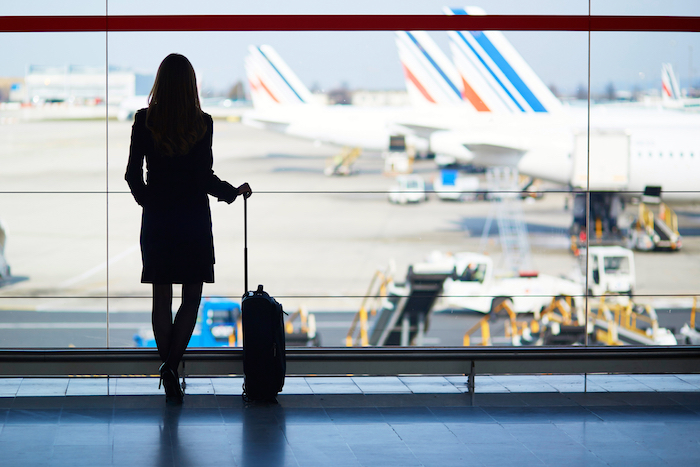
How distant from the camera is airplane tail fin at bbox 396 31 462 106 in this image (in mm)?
44125

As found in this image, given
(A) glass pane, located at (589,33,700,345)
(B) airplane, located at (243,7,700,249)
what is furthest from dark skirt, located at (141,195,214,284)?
(B) airplane, located at (243,7,700,249)

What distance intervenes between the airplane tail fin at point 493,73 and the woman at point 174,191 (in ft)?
128

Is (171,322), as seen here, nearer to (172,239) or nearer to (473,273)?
(172,239)

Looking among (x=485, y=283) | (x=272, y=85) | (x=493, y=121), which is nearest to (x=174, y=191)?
(x=272, y=85)

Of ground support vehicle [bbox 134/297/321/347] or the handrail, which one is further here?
ground support vehicle [bbox 134/297/321/347]

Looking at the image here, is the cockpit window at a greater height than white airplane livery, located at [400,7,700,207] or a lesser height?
lesser

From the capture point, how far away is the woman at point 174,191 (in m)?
2.12

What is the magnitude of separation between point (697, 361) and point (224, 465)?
1.65 meters

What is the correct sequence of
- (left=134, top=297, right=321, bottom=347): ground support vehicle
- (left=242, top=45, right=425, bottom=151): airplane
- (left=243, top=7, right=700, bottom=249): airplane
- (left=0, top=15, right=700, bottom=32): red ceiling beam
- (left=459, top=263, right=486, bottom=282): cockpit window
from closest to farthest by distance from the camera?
(left=0, top=15, right=700, bottom=32): red ceiling beam < (left=134, top=297, right=321, bottom=347): ground support vehicle < (left=243, top=7, right=700, bottom=249): airplane < (left=242, top=45, right=425, bottom=151): airplane < (left=459, top=263, right=486, bottom=282): cockpit window

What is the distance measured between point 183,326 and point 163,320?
0.08 meters

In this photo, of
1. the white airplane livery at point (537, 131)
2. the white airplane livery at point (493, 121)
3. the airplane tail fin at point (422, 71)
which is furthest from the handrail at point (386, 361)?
the airplane tail fin at point (422, 71)

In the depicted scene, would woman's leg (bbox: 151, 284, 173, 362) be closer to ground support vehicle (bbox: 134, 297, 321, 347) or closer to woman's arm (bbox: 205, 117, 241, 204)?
woman's arm (bbox: 205, 117, 241, 204)

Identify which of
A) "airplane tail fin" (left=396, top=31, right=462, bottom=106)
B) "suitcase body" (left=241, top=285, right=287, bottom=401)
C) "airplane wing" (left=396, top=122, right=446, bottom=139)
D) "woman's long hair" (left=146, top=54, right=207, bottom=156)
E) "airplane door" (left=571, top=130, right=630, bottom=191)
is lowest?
"suitcase body" (left=241, top=285, right=287, bottom=401)

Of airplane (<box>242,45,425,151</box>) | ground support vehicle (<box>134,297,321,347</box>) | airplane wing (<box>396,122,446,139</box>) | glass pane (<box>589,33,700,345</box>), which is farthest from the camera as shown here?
airplane (<box>242,45,425,151</box>)
